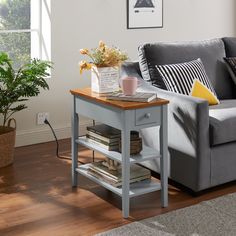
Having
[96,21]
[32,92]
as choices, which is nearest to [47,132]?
[32,92]

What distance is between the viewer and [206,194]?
346cm

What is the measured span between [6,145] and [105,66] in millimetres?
1146

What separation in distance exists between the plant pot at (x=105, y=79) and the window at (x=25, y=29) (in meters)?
1.38

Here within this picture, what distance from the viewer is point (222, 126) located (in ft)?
11.1

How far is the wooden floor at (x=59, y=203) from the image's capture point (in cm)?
297

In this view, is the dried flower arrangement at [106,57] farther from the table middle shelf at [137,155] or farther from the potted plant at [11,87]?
the potted plant at [11,87]

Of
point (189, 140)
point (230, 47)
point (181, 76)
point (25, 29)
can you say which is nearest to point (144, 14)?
point (230, 47)

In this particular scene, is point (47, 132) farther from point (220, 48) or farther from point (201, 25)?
point (201, 25)

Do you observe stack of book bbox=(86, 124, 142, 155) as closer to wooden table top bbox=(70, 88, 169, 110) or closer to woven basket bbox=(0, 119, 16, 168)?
wooden table top bbox=(70, 88, 169, 110)

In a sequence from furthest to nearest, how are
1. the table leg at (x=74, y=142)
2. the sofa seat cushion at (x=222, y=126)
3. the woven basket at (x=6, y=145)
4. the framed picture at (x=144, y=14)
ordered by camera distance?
the framed picture at (x=144, y=14) → the woven basket at (x=6, y=145) → the table leg at (x=74, y=142) → the sofa seat cushion at (x=222, y=126)

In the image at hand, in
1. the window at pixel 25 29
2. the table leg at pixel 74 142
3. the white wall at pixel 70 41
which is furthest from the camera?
the white wall at pixel 70 41

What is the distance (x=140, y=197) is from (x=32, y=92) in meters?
1.18

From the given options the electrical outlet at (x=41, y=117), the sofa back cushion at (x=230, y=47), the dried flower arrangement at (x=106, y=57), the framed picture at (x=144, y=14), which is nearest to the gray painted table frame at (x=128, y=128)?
the dried flower arrangement at (x=106, y=57)

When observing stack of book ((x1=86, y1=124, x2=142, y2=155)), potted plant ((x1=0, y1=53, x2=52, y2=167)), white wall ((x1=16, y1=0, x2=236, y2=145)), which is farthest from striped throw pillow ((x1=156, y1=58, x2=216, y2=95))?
white wall ((x1=16, y1=0, x2=236, y2=145))
